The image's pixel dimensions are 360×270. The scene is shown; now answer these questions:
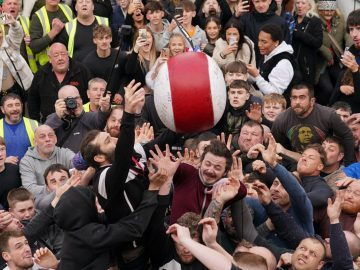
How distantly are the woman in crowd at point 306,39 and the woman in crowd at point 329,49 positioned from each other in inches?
7.7

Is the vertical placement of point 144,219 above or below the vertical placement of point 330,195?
above

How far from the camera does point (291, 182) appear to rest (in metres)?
10.0

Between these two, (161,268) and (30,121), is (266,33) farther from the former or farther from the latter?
(161,268)

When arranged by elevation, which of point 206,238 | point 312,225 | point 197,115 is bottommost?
point 312,225

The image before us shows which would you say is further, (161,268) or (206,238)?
(161,268)

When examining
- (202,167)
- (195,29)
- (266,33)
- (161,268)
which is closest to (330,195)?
(202,167)

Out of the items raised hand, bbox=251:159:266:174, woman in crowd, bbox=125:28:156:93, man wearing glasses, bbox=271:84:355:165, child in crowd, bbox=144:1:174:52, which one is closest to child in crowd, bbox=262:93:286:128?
man wearing glasses, bbox=271:84:355:165

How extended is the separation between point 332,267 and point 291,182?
3.41ft

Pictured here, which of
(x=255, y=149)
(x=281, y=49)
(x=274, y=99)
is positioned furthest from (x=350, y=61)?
(x=255, y=149)

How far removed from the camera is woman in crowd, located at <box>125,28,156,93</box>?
13391mm

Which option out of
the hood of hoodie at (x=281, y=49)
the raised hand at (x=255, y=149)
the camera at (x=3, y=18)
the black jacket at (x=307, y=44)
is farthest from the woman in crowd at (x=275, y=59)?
the raised hand at (x=255, y=149)

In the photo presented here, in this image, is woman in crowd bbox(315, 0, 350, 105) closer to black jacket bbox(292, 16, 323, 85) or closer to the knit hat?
the knit hat

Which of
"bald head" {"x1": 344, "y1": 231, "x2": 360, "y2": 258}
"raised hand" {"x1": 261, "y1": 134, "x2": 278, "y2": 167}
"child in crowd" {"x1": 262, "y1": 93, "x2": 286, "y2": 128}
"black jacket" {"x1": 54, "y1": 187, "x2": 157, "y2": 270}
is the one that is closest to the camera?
"black jacket" {"x1": 54, "y1": 187, "x2": 157, "y2": 270}

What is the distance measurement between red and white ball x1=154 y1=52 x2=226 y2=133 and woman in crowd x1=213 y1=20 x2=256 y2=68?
456cm
